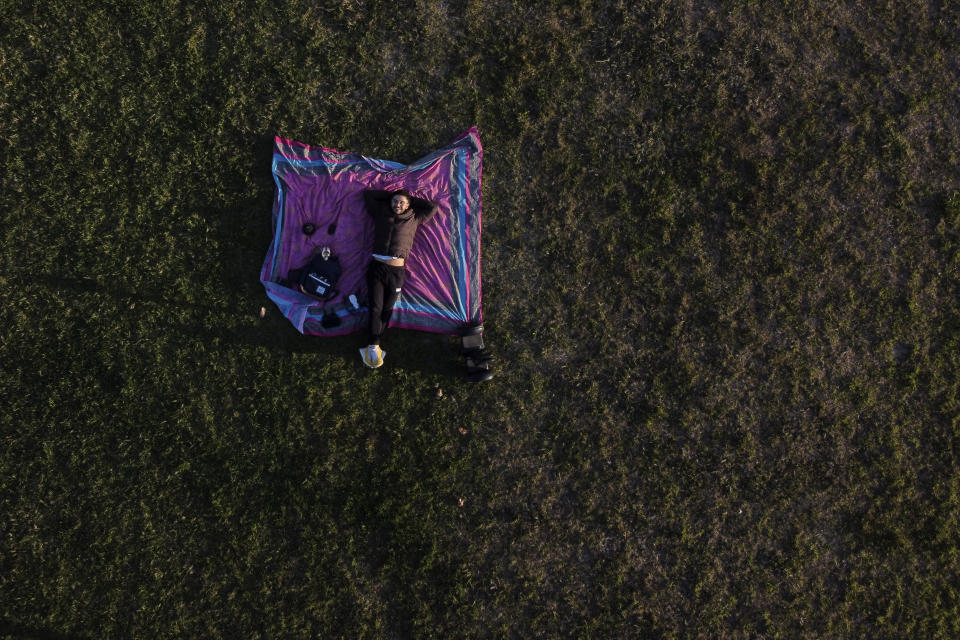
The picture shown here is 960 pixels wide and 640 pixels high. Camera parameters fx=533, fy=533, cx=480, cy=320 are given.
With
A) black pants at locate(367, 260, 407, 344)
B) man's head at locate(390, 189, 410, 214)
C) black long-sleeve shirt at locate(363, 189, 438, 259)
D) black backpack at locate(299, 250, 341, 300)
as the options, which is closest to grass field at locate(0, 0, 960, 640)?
black pants at locate(367, 260, 407, 344)

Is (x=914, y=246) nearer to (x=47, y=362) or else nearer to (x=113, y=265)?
(x=113, y=265)

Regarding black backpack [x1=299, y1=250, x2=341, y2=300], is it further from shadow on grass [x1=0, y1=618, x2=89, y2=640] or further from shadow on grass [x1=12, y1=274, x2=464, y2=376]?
shadow on grass [x1=0, y1=618, x2=89, y2=640]

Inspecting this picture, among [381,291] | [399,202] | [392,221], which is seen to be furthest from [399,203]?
[381,291]

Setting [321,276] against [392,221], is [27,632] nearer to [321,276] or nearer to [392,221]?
[321,276]

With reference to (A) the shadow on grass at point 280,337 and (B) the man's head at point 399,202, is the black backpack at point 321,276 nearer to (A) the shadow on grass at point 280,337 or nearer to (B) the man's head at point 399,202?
(A) the shadow on grass at point 280,337

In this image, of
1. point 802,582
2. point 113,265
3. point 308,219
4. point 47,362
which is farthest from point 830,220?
point 47,362

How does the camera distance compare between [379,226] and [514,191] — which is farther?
[514,191]
